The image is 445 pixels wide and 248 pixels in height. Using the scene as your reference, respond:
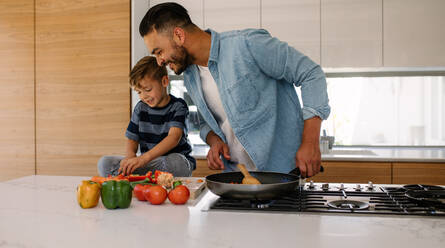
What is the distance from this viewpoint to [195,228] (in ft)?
3.07

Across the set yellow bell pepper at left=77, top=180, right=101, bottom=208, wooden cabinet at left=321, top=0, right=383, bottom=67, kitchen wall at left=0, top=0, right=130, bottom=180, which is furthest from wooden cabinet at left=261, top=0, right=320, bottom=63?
yellow bell pepper at left=77, top=180, right=101, bottom=208

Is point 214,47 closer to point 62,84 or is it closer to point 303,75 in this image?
point 303,75

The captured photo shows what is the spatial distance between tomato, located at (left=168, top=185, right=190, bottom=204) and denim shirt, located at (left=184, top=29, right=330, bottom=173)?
0.50 metres

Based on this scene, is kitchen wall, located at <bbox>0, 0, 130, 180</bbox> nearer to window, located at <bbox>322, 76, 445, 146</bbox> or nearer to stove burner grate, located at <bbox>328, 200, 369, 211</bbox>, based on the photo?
window, located at <bbox>322, 76, 445, 146</bbox>

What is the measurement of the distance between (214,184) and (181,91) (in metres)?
2.63

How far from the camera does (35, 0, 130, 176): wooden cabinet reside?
10.5 feet

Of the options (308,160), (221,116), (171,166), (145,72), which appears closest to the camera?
(308,160)

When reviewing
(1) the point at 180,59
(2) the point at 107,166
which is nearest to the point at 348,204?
(1) the point at 180,59

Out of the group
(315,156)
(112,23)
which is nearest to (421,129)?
(315,156)

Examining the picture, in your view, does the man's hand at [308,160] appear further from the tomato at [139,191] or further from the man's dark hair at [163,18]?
the man's dark hair at [163,18]

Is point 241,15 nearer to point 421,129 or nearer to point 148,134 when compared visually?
point 148,134

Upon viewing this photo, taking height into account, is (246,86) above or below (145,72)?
below

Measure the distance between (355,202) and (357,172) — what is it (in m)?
1.70

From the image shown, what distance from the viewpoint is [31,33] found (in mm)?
3361
